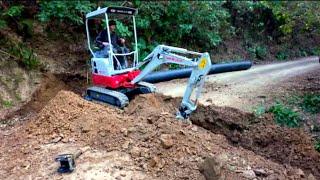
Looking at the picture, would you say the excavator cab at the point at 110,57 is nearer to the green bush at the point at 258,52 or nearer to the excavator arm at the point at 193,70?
the excavator arm at the point at 193,70

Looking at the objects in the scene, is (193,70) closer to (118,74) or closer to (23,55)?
(118,74)

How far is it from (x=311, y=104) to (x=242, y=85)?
10.4 ft

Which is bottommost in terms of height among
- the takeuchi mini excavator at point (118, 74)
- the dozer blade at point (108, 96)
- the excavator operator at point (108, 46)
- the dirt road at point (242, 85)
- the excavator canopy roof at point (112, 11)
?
the dirt road at point (242, 85)

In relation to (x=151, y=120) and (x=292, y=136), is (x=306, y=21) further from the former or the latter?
(x=151, y=120)

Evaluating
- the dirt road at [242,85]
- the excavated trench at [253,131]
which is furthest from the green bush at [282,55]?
the excavated trench at [253,131]

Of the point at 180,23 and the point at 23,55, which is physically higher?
the point at 180,23

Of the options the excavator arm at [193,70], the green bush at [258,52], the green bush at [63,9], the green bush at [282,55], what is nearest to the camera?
Answer: the excavator arm at [193,70]

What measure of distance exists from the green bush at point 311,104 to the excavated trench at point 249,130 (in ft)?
3.97

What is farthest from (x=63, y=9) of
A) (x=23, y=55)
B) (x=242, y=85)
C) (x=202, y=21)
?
(x=242, y=85)

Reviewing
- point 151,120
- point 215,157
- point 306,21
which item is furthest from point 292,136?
point 306,21

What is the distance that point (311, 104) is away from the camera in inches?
365

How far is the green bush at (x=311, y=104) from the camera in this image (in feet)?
29.8

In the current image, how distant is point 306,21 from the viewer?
10617 millimetres

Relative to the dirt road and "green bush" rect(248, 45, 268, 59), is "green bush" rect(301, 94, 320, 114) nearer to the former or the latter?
the dirt road
